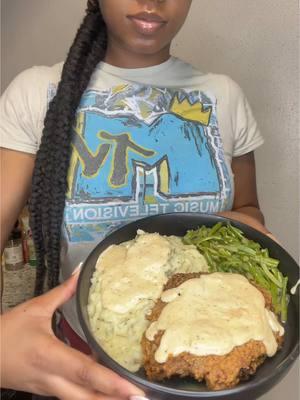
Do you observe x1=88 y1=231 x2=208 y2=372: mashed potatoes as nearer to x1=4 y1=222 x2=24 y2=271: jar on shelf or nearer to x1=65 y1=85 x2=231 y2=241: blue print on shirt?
x1=65 y1=85 x2=231 y2=241: blue print on shirt

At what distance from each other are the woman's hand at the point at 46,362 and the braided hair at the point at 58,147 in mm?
268

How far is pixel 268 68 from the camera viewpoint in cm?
136

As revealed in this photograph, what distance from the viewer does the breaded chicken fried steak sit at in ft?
1.87

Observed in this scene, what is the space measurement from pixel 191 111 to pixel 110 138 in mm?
178

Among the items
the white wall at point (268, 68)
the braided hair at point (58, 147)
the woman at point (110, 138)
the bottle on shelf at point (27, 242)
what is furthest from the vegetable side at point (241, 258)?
the bottle on shelf at point (27, 242)

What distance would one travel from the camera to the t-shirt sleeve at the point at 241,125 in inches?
41.1

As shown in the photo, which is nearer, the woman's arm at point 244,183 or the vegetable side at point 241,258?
the vegetable side at point 241,258

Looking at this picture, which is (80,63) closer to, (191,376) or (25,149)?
(25,149)

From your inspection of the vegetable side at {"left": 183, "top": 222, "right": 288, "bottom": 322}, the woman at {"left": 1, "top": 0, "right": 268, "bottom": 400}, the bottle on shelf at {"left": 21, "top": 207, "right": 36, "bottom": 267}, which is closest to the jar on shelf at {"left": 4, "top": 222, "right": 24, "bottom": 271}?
the bottle on shelf at {"left": 21, "top": 207, "right": 36, "bottom": 267}

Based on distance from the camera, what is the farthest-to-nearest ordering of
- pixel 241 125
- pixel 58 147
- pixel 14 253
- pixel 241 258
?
1. pixel 14 253
2. pixel 241 125
3. pixel 58 147
4. pixel 241 258

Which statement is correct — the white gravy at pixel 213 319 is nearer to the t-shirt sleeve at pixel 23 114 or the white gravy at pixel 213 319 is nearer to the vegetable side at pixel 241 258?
the vegetable side at pixel 241 258

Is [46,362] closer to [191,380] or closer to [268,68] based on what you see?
[191,380]

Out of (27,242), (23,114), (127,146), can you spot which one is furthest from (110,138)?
(27,242)

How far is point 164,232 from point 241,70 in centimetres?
75
